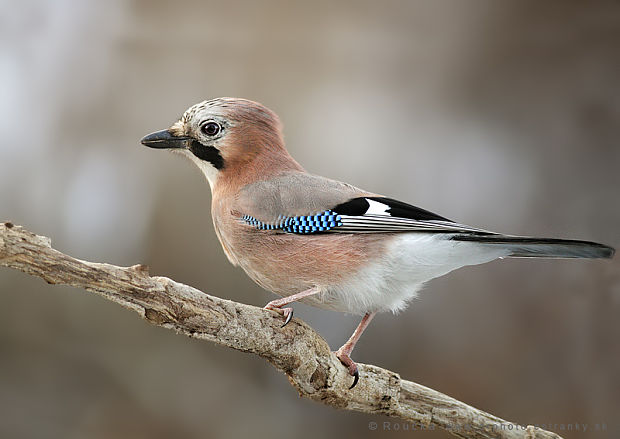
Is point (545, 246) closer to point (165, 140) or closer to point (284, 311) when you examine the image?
point (284, 311)

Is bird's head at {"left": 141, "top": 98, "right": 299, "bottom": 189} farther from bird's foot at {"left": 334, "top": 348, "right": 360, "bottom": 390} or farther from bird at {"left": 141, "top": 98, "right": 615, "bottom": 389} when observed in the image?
bird's foot at {"left": 334, "top": 348, "right": 360, "bottom": 390}

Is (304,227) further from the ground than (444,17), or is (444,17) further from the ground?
(444,17)

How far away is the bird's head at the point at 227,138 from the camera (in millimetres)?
1826

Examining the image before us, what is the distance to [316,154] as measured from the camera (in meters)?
2.82

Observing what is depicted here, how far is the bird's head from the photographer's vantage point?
183 centimetres

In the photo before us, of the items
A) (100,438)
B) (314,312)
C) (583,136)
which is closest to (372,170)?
(314,312)

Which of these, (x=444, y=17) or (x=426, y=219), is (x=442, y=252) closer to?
(x=426, y=219)

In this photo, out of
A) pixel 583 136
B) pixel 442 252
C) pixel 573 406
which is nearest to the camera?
pixel 442 252

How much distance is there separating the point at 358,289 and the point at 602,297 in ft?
4.71

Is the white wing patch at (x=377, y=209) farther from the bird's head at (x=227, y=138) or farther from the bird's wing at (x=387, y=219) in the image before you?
the bird's head at (x=227, y=138)

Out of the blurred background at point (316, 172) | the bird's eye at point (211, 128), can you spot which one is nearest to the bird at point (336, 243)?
the bird's eye at point (211, 128)

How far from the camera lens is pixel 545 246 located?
5.10 feet

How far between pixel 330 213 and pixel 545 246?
0.54m

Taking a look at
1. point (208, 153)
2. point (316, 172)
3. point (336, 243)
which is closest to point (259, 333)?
point (336, 243)
